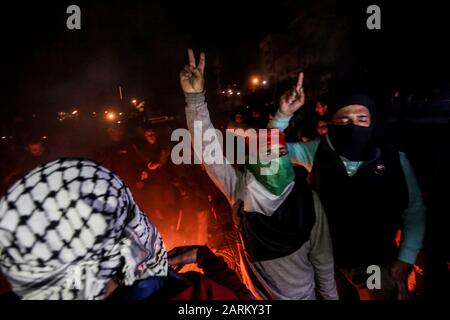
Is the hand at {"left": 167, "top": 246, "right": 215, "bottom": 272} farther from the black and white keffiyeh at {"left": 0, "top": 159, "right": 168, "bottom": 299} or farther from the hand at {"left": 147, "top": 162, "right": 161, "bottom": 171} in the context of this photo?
the hand at {"left": 147, "top": 162, "right": 161, "bottom": 171}

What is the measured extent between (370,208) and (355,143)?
56cm

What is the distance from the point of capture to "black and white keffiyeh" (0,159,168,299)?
840mm

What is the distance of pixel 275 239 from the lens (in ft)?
5.75

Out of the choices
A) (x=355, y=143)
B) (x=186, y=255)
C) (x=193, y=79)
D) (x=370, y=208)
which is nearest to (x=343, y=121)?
(x=355, y=143)

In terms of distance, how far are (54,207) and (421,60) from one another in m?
14.1

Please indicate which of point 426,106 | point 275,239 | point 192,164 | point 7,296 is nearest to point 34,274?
point 7,296

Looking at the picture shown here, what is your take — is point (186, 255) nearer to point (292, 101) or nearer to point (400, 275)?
point (292, 101)

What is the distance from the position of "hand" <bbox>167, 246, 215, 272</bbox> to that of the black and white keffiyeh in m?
0.70

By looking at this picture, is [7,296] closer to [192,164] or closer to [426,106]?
[192,164]

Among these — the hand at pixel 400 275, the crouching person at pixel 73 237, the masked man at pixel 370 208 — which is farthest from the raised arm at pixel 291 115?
the crouching person at pixel 73 237

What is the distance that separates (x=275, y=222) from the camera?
1.73 m

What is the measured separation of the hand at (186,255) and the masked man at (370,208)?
3.51 feet

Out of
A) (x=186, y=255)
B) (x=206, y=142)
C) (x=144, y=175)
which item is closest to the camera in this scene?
(x=186, y=255)

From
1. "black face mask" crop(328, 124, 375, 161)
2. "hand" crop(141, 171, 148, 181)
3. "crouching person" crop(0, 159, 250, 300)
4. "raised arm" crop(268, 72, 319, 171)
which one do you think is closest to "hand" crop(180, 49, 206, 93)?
"raised arm" crop(268, 72, 319, 171)
